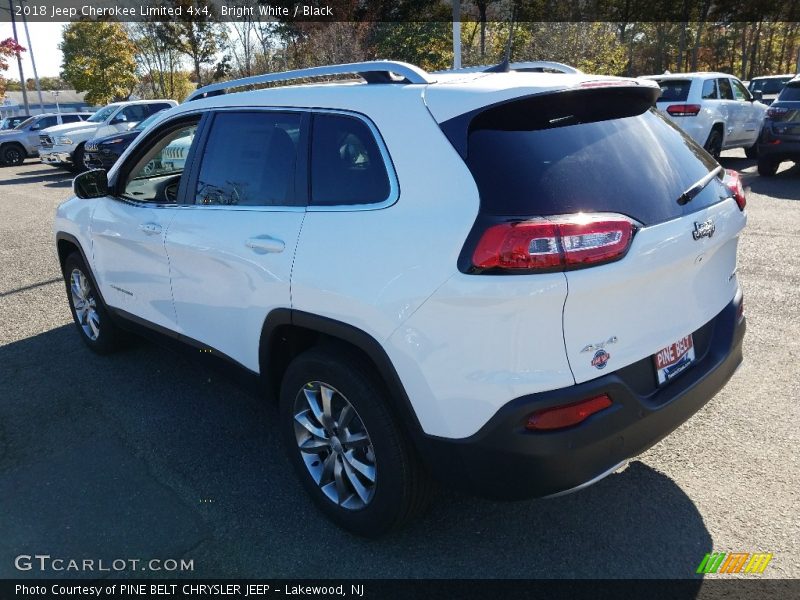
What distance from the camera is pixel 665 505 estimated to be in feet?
9.83

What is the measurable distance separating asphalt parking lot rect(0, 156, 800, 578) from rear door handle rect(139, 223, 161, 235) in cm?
75

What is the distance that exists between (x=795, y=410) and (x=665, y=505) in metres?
1.31

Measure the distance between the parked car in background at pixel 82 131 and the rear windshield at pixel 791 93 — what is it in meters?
14.9

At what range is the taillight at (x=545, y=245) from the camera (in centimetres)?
217

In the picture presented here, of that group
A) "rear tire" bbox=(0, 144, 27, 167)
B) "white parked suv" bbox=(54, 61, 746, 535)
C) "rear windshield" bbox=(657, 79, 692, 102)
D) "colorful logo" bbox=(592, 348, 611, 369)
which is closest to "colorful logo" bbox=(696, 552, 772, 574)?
"white parked suv" bbox=(54, 61, 746, 535)

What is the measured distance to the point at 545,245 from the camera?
7.13 ft

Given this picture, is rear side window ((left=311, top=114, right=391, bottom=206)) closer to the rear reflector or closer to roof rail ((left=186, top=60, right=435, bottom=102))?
roof rail ((left=186, top=60, right=435, bottom=102))

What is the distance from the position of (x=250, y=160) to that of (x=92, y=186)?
161 cm

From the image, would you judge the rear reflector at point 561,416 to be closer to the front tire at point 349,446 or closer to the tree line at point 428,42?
the front tire at point 349,446

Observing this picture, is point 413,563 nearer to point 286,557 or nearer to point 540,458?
point 286,557

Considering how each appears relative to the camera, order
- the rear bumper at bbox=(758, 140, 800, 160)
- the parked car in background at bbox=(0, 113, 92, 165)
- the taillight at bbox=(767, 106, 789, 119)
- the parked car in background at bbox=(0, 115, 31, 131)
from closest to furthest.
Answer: the rear bumper at bbox=(758, 140, 800, 160), the taillight at bbox=(767, 106, 789, 119), the parked car in background at bbox=(0, 113, 92, 165), the parked car in background at bbox=(0, 115, 31, 131)

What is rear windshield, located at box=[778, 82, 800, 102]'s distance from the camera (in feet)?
38.5

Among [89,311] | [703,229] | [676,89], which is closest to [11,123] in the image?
[676,89]

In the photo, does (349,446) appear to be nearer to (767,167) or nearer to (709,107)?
(709,107)
